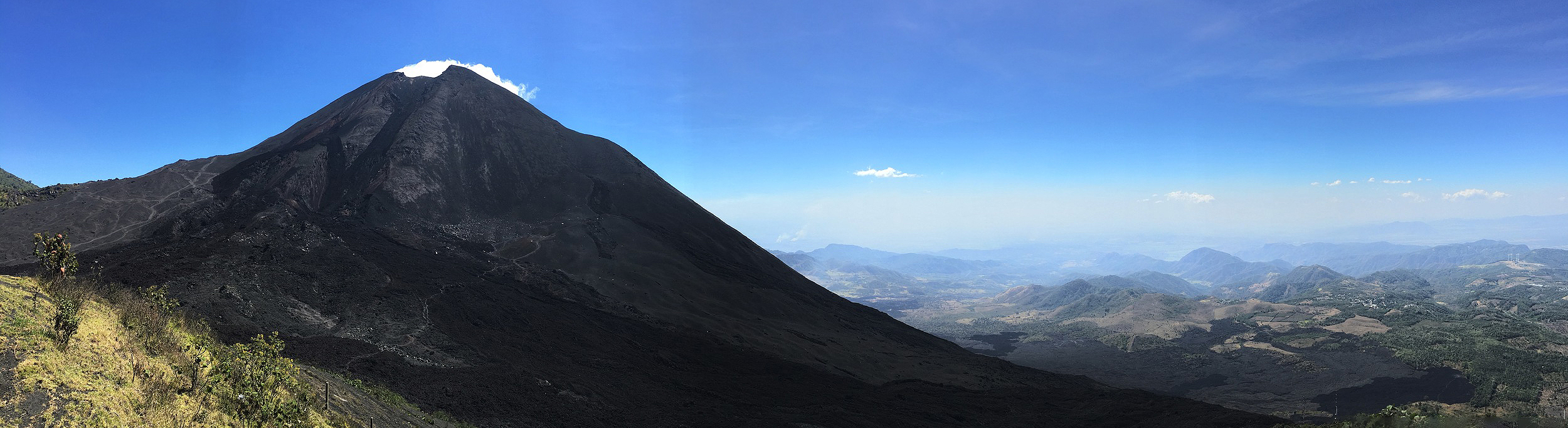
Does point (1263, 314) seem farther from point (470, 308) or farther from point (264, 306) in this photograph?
point (264, 306)

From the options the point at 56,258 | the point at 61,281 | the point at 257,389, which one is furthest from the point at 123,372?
the point at 56,258

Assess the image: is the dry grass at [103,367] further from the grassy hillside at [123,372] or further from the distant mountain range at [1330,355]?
the distant mountain range at [1330,355]

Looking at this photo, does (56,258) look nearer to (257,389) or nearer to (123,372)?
(123,372)

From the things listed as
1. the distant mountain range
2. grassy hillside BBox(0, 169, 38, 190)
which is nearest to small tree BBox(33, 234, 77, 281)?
the distant mountain range

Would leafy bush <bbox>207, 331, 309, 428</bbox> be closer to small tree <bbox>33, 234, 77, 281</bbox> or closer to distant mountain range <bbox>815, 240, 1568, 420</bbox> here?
small tree <bbox>33, 234, 77, 281</bbox>

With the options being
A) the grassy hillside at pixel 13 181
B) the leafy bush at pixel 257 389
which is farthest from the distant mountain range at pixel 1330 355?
the grassy hillside at pixel 13 181
